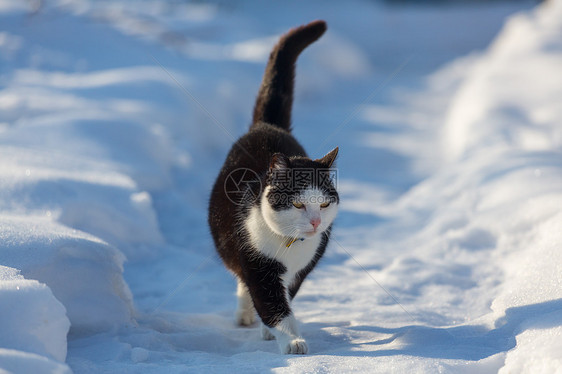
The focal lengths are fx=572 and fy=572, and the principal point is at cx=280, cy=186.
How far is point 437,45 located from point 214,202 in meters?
9.79

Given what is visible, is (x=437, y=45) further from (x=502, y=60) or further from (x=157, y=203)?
(x=157, y=203)

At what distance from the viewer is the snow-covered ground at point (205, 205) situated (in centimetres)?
182

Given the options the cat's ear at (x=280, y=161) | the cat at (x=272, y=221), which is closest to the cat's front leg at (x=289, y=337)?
the cat at (x=272, y=221)

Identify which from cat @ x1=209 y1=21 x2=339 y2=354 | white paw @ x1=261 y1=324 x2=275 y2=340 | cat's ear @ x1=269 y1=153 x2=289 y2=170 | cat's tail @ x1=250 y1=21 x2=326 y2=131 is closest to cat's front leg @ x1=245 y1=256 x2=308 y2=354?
cat @ x1=209 y1=21 x2=339 y2=354

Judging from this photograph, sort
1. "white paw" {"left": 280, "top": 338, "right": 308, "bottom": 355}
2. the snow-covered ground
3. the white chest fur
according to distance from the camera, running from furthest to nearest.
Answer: the white chest fur < "white paw" {"left": 280, "top": 338, "right": 308, "bottom": 355} < the snow-covered ground

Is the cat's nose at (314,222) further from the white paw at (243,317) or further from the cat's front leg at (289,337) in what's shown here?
the white paw at (243,317)

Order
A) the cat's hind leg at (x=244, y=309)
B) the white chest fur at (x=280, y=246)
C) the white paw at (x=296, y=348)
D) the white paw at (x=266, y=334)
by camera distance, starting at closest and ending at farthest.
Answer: the white paw at (x=296, y=348)
the white chest fur at (x=280, y=246)
the white paw at (x=266, y=334)
the cat's hind leg at (x=244, y=309)

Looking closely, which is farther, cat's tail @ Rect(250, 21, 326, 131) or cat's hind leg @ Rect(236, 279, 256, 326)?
cat's tail @ Rect(250, 21, 326, 131)

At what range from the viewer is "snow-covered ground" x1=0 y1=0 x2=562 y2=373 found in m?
1.82

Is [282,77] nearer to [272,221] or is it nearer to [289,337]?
[272,221]

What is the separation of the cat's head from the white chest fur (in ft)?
0.15

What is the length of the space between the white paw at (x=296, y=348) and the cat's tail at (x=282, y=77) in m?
1.18

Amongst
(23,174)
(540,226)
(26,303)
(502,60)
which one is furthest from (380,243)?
(502,60)

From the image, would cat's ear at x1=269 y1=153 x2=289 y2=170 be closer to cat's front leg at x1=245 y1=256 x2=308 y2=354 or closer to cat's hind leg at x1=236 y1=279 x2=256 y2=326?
cat's front leg at x1=245 y1=256 x2=308 y2=354
